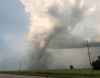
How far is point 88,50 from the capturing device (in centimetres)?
19125

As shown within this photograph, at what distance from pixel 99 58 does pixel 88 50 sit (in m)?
23.5

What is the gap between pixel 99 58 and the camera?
6624 inches

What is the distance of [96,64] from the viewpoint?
165 metres

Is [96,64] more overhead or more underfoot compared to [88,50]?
more underfoot

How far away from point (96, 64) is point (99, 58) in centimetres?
528

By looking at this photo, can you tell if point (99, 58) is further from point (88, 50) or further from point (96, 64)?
point (88, 50)

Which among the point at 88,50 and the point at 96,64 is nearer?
the point at 96,64

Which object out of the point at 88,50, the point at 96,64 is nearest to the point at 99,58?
the point at 96,64

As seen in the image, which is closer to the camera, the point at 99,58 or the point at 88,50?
the point at 99,58
